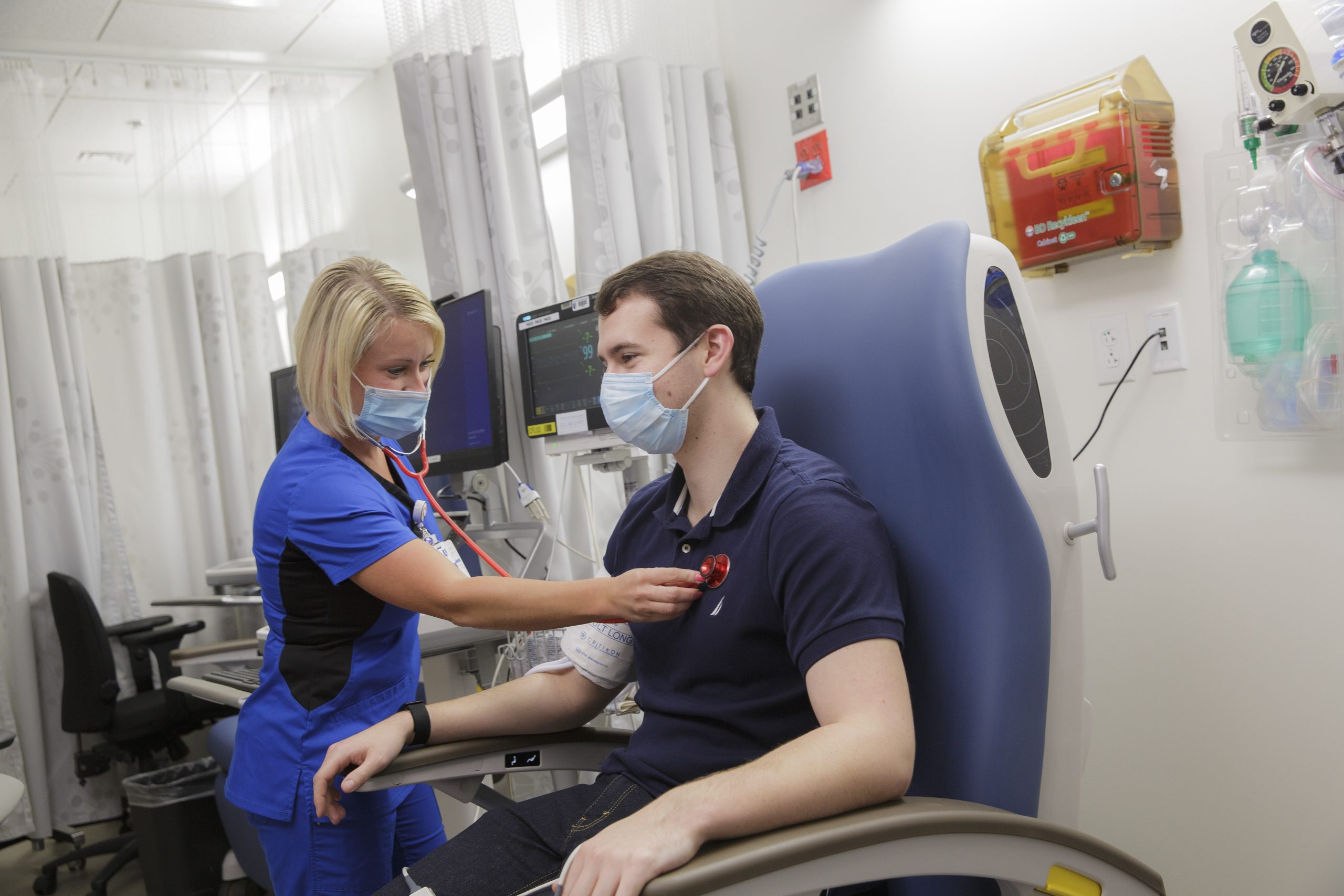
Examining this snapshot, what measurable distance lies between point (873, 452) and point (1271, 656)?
948mm

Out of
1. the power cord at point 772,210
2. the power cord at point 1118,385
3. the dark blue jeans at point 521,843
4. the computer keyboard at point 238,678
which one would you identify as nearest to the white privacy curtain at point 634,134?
the power cord at point 772,210

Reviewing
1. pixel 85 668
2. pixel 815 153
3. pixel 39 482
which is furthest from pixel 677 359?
pixel 39 482

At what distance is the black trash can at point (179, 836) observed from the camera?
268 cm

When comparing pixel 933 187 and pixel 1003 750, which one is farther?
pixel 933 187

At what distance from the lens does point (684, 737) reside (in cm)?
112

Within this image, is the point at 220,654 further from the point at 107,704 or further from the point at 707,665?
the point at 707,665

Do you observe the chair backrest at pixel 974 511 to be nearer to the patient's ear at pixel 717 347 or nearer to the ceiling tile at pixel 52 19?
the patient's ear at pixel 717 347

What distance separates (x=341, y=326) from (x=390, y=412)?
148 millimetres

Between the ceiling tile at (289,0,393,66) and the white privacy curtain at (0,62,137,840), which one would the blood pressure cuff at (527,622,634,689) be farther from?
the ceiling tile at (289,0,393,66)

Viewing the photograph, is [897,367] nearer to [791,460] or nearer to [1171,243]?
[791,460]

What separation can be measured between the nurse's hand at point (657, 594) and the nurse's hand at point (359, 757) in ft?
1.10

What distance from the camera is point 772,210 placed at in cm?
254

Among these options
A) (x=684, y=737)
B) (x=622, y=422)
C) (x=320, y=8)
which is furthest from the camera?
(x=320, y=8)

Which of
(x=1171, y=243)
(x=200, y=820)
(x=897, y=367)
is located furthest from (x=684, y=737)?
(x=200, y=820)
